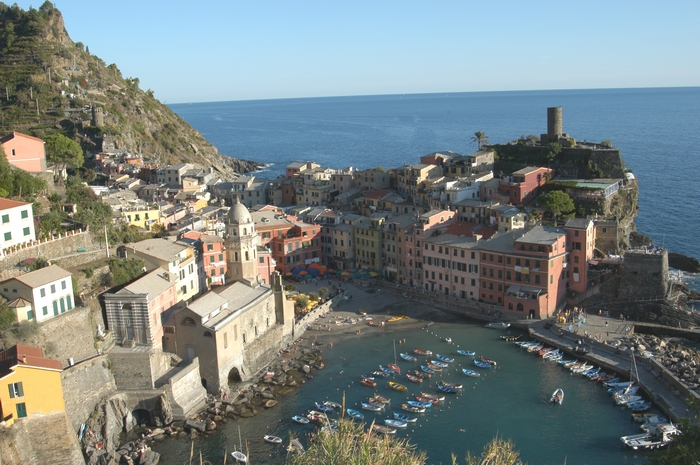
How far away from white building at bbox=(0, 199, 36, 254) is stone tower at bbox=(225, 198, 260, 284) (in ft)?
47.2

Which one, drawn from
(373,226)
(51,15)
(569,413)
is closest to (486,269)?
(373,226)

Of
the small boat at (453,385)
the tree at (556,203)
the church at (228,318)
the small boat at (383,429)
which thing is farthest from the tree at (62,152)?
the small boat at (383,429)

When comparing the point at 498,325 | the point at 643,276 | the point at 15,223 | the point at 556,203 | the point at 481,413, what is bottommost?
the point at 481,413

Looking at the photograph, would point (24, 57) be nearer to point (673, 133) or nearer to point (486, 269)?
point (486, 269)

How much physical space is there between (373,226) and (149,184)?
1308 inches

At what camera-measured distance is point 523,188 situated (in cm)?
7225

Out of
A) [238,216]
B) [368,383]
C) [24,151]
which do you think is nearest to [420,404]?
[368,383]

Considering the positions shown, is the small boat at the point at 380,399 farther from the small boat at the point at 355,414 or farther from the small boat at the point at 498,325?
the small boat at the point at 498,325

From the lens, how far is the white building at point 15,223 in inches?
1781

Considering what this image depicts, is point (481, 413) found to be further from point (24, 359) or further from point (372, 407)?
point (24, 359)

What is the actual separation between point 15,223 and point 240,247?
1619cm

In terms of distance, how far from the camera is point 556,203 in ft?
225

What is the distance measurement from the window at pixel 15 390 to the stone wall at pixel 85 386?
12.6ft

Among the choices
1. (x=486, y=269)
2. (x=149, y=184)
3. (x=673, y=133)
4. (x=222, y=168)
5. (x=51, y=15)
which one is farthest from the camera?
(x=673, y=133)
